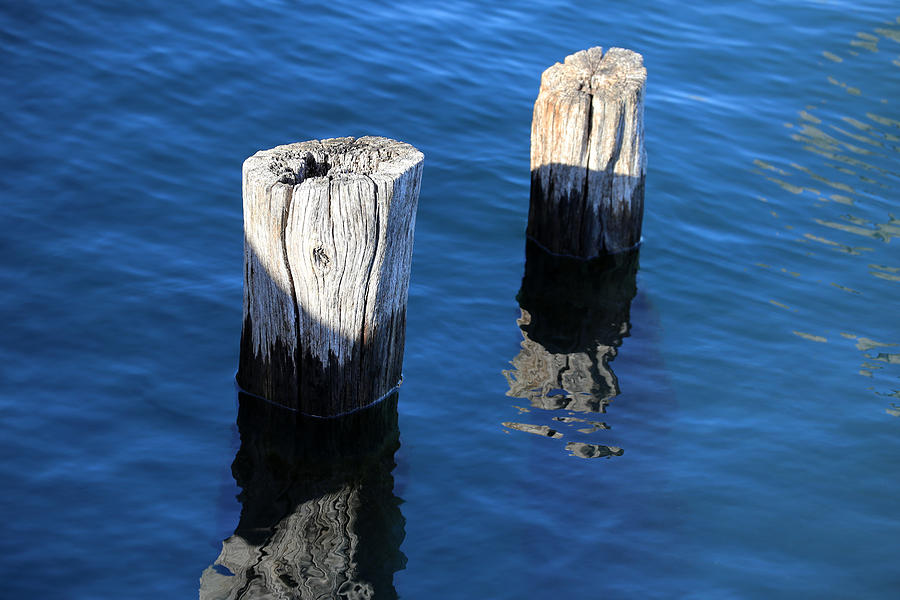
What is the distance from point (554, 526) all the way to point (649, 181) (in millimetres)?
5189

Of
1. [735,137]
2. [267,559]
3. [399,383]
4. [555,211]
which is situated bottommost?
[267,559]

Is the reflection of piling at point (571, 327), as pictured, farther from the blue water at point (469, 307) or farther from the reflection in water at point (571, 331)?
the blue water at point (469, 307)

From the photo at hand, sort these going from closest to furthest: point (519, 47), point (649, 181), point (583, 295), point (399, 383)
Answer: point (399, 383) → point (583, 295) → point (649, 181) → point (519, 47)

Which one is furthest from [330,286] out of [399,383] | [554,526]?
[554,526]

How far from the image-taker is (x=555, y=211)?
25.8ft

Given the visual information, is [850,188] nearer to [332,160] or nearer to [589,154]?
[589,154]

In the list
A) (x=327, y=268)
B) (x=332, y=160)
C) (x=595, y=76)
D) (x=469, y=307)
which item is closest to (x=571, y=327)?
(x=469, y=307)

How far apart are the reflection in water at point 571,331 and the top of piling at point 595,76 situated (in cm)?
151

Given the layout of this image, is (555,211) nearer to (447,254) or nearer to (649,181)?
(447,254)

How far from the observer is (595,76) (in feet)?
24.2

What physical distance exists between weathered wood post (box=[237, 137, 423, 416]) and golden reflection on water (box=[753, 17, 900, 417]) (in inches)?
151

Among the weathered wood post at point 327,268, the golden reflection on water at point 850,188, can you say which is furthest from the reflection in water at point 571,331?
the golden reflection on water at point 850,188

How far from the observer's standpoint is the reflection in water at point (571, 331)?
6.59 meters

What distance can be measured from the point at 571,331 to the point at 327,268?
281 cm
